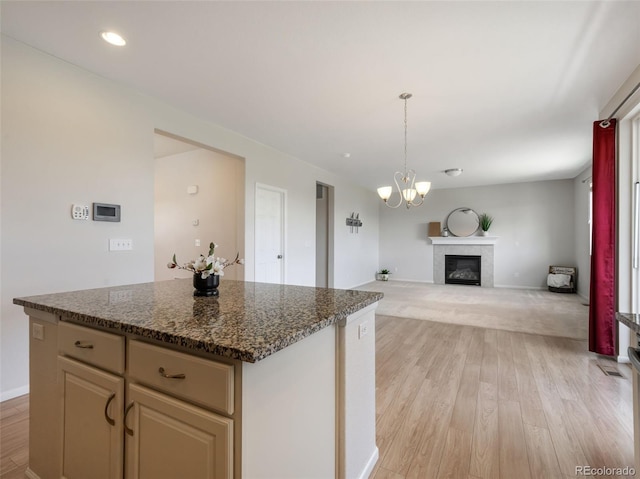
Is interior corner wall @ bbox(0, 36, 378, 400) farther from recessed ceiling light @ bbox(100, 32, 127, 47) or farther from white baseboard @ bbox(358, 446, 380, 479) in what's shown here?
white baseboard @ bbox(358, 446, 380, 479)

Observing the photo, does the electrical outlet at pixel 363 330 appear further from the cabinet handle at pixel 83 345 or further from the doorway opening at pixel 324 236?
the doorway opening at pixel 324 236

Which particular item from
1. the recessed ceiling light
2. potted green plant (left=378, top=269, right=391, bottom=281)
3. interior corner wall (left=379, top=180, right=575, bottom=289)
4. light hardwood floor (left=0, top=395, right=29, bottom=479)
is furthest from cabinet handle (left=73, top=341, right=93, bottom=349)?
interior corner wall (left=379, top=180, right=575, bottom=289)

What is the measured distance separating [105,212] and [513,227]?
8496mm

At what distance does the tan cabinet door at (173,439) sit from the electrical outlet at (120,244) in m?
2.17

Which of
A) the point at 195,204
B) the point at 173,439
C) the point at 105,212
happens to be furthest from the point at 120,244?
the point at 173,439

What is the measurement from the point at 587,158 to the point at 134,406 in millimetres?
7120

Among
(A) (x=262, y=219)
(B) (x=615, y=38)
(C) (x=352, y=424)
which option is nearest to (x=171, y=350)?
(C) (x=352, y=424)

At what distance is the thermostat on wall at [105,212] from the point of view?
8.63 ft

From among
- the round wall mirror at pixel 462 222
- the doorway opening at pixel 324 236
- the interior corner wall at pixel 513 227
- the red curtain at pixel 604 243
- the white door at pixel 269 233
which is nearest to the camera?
the red curtain at pixel 604 243

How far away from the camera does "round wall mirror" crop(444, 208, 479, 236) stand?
8.02m

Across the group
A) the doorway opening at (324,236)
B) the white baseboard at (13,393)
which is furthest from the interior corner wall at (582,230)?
the white baseboard at (13,393)

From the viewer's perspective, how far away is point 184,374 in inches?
35.6

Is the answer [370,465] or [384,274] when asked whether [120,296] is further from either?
[384,274]
